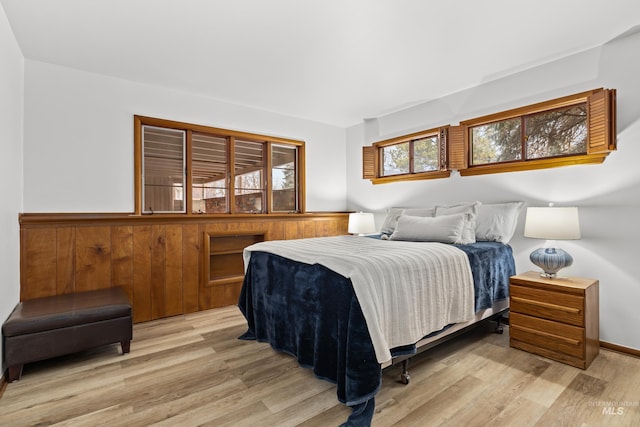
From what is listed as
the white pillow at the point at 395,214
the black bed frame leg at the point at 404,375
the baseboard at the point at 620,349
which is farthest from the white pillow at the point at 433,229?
the baseboard at the point at 620,349

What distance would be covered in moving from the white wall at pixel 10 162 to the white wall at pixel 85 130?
144 mm

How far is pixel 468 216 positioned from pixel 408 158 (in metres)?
1.62

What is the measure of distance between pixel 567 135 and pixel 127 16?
12.6ft

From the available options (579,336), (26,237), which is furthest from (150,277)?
(579,336)

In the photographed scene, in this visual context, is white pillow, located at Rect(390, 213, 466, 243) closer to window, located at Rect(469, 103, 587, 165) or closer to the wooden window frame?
the wooden window frame

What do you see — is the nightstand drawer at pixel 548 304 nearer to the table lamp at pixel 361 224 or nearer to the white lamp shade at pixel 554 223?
the white lamp shade at pixel 554 223

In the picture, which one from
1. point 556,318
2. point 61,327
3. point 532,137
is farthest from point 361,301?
point 532,137

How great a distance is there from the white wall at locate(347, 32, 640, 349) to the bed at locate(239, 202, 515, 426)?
70 centimetres

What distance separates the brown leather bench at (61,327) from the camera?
7.02ft

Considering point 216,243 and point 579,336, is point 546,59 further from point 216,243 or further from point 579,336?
point 216,243

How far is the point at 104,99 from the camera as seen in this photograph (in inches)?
129

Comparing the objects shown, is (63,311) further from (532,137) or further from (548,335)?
(532,137)

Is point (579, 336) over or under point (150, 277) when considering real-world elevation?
under

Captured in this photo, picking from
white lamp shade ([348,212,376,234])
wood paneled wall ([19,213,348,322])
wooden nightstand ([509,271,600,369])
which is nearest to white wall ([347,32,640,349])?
wooden nightstand ([509,271,600,369])
